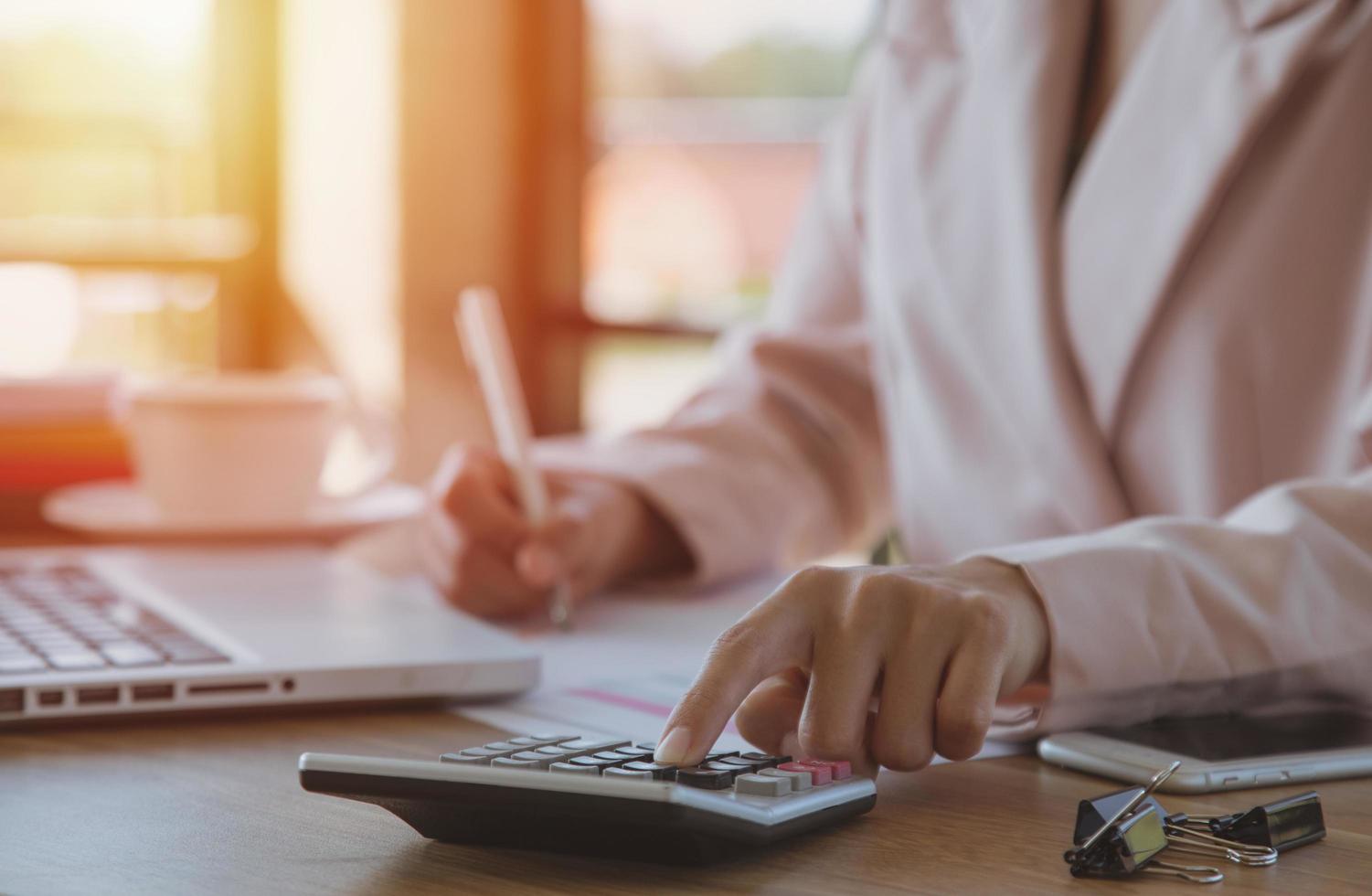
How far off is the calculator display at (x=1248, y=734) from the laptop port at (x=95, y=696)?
1.25ft

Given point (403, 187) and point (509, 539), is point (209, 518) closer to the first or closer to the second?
point (509, 539)

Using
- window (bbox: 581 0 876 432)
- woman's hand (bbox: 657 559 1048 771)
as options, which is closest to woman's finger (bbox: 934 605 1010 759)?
woman's hand (bbox: 657 559 1048 771)

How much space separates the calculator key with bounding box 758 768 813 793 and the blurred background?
173cm

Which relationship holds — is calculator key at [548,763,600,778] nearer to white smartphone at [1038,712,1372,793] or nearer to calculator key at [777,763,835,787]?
calculator key at [777,763,835,787]

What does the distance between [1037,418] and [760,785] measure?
19.8 inches

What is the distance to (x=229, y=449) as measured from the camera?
1087mm

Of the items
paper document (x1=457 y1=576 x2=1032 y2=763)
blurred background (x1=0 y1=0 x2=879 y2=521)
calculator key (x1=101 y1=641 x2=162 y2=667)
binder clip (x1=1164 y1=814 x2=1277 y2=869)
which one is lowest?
paper document (x1=457 y1=576 x2=1032 y2=763)

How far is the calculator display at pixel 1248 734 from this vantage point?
582 millimetres

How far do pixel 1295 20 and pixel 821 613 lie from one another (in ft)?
1.50

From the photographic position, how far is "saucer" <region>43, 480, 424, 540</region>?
1076 millimetres

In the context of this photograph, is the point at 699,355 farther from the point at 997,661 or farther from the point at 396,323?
the point at 997,661

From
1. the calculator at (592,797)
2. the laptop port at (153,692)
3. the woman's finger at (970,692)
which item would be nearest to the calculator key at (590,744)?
the calculator at (592,797)

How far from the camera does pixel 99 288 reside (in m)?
2.38

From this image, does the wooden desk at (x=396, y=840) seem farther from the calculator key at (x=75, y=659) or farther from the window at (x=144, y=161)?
the window at (x=144, y=161)
